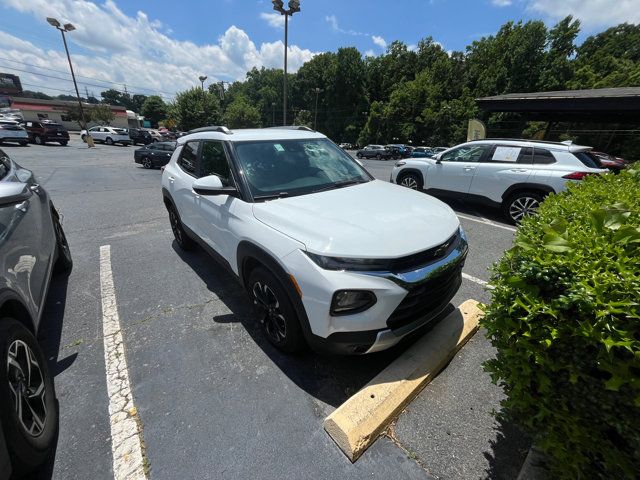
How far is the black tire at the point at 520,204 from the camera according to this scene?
20.5 ft

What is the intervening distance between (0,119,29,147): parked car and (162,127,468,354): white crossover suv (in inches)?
1134

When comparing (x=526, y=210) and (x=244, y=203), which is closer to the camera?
(x=244, y=203)

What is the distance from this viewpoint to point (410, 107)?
4803 cm

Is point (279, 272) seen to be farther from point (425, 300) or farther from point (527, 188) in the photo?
point (527, 188)

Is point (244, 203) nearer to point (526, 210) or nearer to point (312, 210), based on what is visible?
point (312, 210)

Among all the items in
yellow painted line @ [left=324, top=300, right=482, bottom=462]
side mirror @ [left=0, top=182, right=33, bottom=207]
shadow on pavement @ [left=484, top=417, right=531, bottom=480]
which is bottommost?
shadow on pavement @ [left=484, top=417, right=531, bottom=480]

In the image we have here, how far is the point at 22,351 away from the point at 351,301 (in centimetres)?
200

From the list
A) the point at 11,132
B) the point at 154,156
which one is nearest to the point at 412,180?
the point at 154,156

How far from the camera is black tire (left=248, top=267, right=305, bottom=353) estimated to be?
2320 millimetres

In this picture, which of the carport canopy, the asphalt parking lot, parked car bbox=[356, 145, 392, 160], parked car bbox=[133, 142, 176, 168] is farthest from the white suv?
parked car bbox=[356, 145, 392, 160]

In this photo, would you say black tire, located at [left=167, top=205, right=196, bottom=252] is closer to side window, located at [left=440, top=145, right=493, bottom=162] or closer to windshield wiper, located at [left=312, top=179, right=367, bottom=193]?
windshield wiper, located at [left=312, top=179, right=367, bottom=193]

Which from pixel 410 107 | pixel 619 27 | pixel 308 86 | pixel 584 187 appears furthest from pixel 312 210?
pixel 619 27

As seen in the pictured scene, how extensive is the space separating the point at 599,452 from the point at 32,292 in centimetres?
353

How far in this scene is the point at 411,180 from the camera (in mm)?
8484
